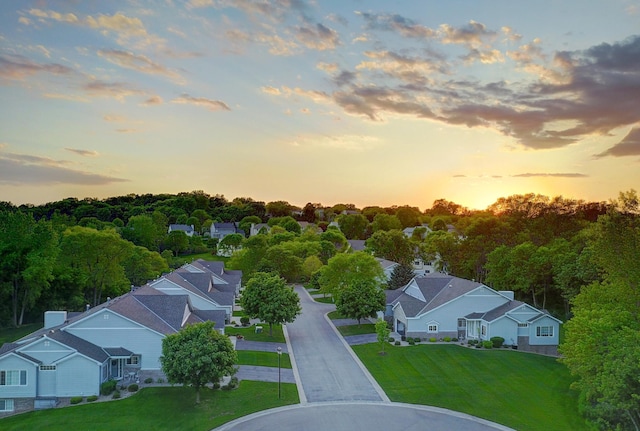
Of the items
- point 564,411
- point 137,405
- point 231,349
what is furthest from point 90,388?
point 564,411

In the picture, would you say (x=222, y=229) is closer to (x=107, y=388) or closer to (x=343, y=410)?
(x=107, y=388)

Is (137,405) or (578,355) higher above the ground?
(578,355)

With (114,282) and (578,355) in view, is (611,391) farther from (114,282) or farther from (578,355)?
(114,282)

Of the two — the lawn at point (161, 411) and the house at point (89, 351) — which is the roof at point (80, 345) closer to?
the house at point (89, 351)

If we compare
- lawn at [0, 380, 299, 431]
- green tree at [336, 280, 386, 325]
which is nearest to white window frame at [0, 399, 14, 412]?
lawn at [0, 380, 299, 431]

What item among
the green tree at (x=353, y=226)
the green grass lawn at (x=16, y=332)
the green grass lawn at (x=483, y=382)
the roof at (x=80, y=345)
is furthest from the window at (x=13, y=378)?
the green tree at (x=353, y=226)

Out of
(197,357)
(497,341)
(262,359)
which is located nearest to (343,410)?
(197,357)
